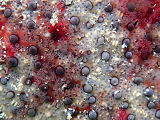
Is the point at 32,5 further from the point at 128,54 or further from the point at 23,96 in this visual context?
the point at 128,54

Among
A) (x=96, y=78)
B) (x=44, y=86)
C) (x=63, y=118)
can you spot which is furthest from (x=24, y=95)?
(x=96, y=78)

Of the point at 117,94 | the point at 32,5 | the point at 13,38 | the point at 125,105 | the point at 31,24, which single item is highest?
the point at 32,5

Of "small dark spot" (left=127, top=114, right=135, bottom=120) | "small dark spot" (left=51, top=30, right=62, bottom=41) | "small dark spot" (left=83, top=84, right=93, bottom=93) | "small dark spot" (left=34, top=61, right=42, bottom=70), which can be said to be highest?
"small dark spot" (left=51, top=30, right=62, bottom=41)

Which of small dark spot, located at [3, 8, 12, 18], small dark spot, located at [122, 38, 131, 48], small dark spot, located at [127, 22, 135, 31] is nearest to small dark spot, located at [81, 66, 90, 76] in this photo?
small dark spot, located at [122, 38, 131, 48]

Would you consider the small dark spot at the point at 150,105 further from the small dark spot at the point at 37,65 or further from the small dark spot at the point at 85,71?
the small dark spot at the point at 37,65

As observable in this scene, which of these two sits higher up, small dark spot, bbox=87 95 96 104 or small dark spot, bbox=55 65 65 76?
small dark spot, bbox=55 65 65 76

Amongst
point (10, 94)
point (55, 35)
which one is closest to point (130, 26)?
point (55, 35)

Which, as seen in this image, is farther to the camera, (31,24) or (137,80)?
(137,80)

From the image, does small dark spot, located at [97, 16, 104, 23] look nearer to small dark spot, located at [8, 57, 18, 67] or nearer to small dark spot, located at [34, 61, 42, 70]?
small dark spot, located at [34, 61, 42, 70]

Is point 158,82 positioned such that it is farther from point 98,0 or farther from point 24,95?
point 24,95
